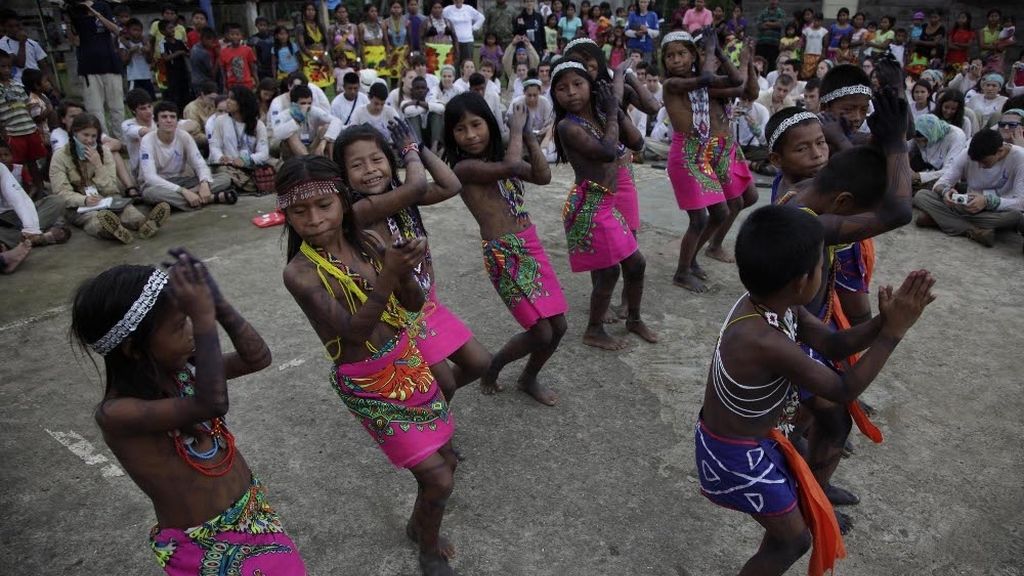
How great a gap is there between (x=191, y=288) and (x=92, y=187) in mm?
6730

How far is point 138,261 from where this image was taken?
6.46 m

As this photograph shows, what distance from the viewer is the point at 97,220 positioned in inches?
273

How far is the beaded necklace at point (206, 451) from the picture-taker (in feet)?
6.84

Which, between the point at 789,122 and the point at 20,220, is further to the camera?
the point at 20,220

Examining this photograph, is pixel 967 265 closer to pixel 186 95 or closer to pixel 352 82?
pixel 352 82

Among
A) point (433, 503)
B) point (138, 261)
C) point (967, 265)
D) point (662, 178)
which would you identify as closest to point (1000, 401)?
point (967, 265)

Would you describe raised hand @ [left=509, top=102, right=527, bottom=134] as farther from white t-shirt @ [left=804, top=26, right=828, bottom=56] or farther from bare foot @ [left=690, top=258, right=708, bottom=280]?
white t-shirt @ [left=804, top=26, right=828, bottom=56]

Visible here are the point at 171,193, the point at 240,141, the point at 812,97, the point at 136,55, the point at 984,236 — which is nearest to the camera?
the point at 984,236

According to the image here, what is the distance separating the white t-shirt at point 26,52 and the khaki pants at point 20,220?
3.93m

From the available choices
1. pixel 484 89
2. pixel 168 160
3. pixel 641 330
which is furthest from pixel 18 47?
pixel 641 330

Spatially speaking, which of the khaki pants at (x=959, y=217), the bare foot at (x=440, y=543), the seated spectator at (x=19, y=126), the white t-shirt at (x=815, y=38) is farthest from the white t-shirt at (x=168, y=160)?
the white t-shirt at (x=815, y=38)

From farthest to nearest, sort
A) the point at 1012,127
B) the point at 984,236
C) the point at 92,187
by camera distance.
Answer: the point at 92,187 → the point at 1012,127 → the point at 984,236

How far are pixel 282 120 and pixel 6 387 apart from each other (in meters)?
5.58

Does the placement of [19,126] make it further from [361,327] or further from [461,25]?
[461,25]
